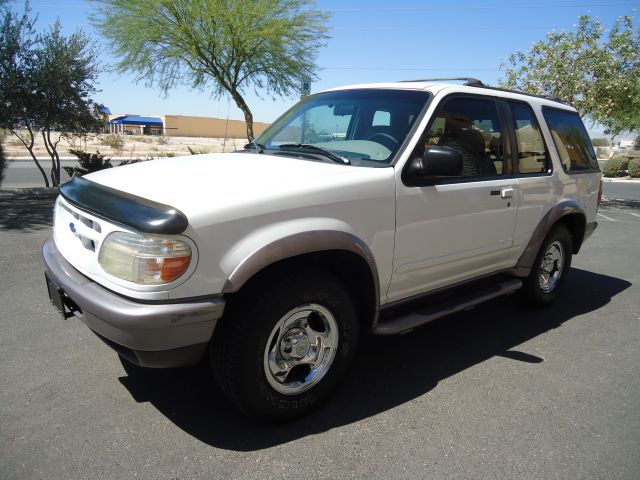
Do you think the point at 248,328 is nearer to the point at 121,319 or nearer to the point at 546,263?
the point at 121,319

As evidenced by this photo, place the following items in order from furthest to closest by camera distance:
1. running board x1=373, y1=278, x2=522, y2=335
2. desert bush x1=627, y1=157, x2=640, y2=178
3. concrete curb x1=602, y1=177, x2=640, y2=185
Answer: desert bush x1=627, y1=157, x2=640, y2=178 < concrete curb x1=602, y1=177, x2=640, y2=185 < running board x1=373, y1=278, x2=522, y2=335

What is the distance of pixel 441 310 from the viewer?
3.40m

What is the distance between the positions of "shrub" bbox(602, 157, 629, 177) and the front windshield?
103ft

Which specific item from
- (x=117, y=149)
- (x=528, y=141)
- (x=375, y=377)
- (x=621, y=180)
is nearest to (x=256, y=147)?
(x=375, y=377)

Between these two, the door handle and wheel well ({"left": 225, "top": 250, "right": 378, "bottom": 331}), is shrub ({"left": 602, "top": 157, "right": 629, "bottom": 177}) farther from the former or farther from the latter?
wheel well ({"left": 225, "top": 250, "right": 378, "bottom": 331})

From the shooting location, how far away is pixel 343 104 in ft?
12.6

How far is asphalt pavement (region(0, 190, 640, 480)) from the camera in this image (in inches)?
96.4

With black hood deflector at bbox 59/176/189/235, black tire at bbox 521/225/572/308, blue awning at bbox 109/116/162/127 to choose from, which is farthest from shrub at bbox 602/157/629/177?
blue awning at bbox 109/116/162/127

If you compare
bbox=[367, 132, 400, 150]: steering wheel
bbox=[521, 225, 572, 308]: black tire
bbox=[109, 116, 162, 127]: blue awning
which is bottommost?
bbox=[521, 225, 572, 308]: black tire

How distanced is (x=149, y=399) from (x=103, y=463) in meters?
0.60

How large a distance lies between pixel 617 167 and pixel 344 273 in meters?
32.8

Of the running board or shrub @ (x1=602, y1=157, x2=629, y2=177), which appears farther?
shrub @ (x1=602, y1=157, x2=629, y2=177)

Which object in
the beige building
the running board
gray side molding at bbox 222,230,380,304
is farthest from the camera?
the beige building

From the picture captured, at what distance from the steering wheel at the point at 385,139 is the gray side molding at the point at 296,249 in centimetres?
79
